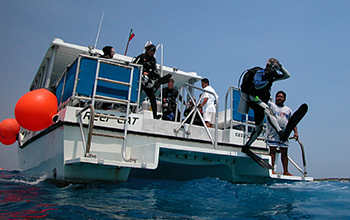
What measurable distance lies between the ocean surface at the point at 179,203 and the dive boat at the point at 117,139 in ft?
1.15

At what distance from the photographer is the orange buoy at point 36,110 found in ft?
13.4

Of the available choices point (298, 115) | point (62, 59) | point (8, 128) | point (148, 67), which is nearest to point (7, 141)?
point (8, 128)

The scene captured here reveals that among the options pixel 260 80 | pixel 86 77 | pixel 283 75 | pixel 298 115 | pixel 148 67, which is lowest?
pixel 298 115

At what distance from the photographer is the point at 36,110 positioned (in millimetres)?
4090

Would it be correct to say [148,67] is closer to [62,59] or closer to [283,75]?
[283,75]

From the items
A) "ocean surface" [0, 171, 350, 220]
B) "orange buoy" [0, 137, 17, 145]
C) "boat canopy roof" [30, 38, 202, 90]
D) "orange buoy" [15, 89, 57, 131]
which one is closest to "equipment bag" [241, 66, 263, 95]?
"ocean surface" [0, 171, 350, 220]

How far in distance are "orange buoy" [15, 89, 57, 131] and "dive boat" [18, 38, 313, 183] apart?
5.9 inches

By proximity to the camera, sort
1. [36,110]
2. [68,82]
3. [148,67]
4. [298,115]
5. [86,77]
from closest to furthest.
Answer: [298,115] → [86,77] → [36,110] → [68,82] → [148,67]

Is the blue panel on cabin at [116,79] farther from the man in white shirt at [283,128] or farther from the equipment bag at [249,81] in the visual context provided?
the man in white shirt at [283,128]

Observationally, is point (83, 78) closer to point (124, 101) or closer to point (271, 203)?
point (124, 101)

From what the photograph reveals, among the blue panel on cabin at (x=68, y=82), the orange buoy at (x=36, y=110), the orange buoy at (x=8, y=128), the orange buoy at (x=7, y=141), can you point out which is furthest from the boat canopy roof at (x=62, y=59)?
the orange buoy at (x=36, y=110)

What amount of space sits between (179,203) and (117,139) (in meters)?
1.62

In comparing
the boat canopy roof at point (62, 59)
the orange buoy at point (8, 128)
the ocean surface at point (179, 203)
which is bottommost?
the ocean surface at point (179, 203)

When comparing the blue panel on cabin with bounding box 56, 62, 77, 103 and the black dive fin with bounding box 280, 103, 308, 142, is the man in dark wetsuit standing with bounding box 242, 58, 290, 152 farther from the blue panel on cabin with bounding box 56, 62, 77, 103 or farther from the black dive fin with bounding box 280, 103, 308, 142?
the blue panel on cabin with bounding box 56, 62, 77, 103
